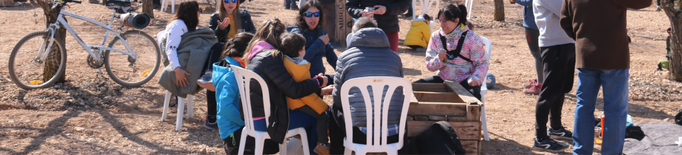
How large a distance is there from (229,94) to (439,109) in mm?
1424

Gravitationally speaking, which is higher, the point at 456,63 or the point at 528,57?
the point at 456,63

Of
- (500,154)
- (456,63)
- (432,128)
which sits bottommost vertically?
(500,154)

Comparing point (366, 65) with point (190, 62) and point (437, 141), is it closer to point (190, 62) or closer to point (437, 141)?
point (437, 141)

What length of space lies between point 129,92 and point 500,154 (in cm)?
395

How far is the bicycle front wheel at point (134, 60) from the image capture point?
5898 millimetres

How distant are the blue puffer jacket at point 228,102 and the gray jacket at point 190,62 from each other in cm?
75

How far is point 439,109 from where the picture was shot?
353cm

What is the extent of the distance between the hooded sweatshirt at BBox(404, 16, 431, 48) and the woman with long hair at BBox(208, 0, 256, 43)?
14.4ft

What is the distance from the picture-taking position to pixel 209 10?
1410 centimetres

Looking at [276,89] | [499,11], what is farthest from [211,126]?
[499,11]

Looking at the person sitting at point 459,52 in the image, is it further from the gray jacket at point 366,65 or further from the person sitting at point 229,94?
the person sitting at point 229,94

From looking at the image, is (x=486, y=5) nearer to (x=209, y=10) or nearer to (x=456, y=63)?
(x=209, y=10)

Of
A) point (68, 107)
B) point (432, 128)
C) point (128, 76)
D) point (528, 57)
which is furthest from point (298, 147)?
point (528, 57)

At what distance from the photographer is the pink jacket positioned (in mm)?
4113
